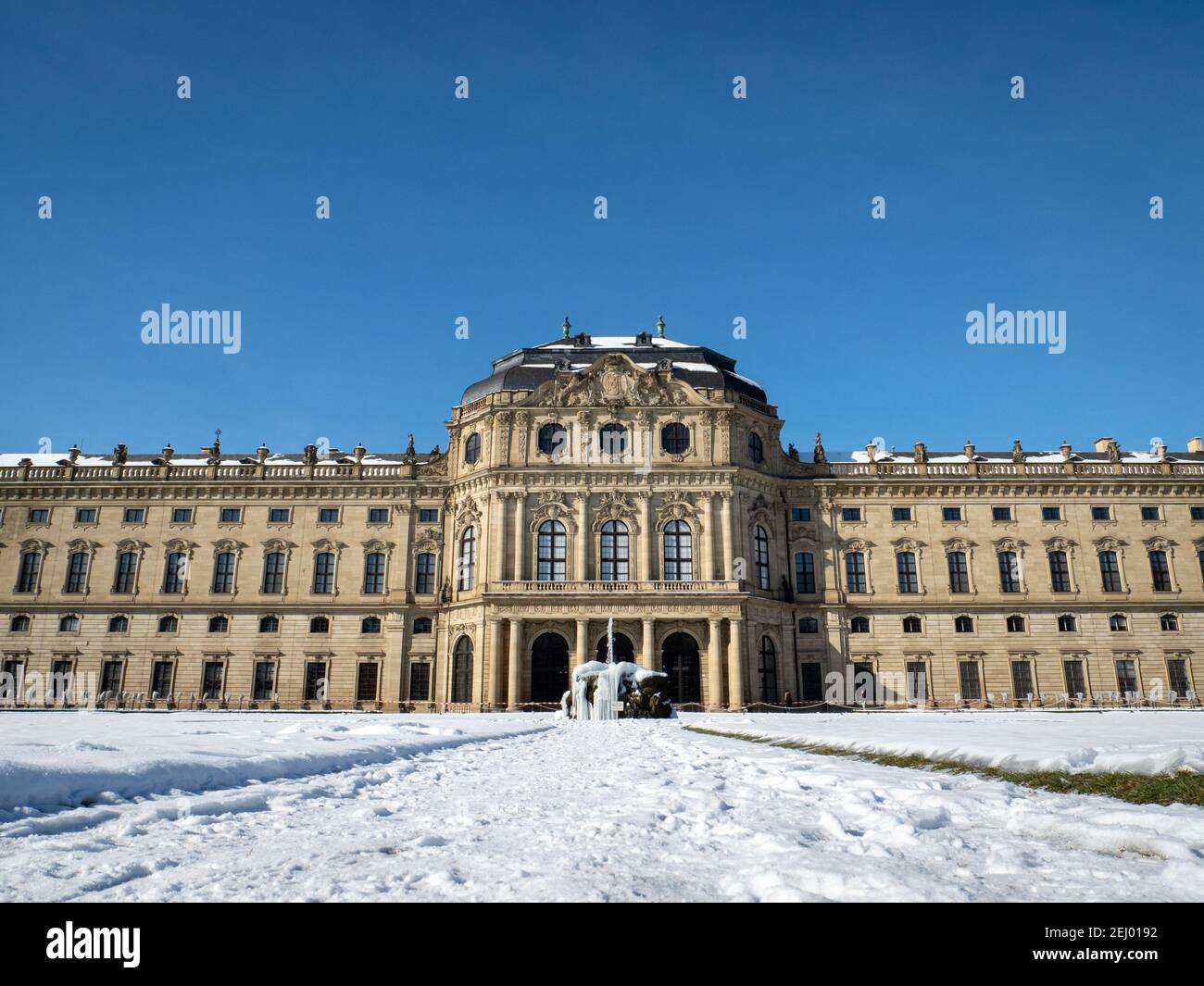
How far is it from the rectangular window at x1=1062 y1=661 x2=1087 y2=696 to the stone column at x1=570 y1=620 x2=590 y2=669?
95.3 ft

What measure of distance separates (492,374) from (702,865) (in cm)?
5019

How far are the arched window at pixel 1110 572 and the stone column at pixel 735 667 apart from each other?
24.3m

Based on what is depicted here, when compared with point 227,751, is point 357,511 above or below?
above

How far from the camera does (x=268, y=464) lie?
51.6 metres

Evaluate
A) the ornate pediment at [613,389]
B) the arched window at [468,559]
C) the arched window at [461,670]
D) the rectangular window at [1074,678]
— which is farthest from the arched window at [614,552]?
the rectangular window at [1074,678]

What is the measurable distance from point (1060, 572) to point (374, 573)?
4260 cm

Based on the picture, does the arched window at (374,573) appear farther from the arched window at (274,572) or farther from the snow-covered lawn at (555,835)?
the snow-covered lawn at (555,835)

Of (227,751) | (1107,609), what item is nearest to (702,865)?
(227,751)

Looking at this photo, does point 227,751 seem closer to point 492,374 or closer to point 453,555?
point 453,555

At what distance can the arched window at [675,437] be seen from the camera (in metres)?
47.4

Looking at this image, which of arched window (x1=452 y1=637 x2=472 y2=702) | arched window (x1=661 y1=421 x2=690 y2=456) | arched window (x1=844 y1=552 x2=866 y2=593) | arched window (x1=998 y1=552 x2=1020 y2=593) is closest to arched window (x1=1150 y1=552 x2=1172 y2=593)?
arched window (x1=998 y1=552 x2=1020 y2=593)

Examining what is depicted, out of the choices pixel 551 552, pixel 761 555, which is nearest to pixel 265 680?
pixel 551 552

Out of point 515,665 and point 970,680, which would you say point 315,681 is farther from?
point 970,680
